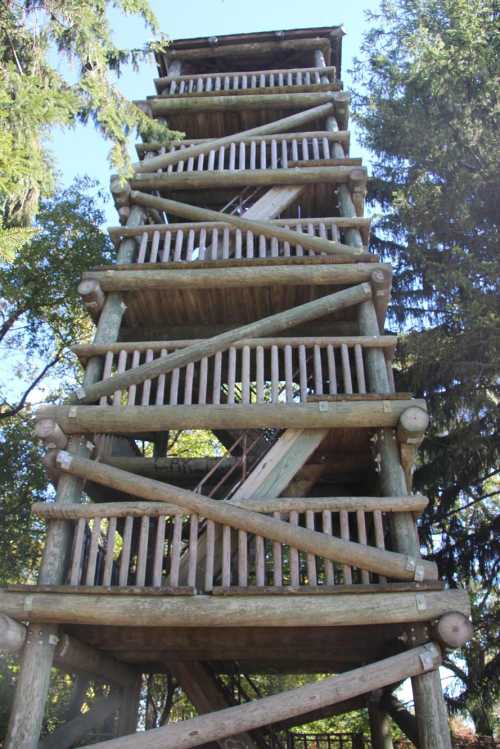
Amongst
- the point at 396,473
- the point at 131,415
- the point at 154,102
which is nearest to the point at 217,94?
the point at 154,102

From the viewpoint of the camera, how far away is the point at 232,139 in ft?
33.3

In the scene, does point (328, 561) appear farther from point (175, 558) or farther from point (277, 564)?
point (175, 558)

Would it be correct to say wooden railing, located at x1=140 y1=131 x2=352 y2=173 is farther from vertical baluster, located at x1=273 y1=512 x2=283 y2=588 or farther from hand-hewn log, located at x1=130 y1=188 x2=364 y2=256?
vertical baluster, located at x1=273 y1=512 x2=283 y2=588

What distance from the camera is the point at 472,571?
11609 millimetres

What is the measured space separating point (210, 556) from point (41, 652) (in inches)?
64.8

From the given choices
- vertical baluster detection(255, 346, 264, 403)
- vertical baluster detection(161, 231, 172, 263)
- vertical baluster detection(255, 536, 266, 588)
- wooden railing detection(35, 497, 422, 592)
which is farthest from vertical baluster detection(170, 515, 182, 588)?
vertical baluster detection(161, 231, 172, 263)

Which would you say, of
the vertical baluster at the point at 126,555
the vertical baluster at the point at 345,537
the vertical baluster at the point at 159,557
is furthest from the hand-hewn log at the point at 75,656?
the vertical baluster at the point at 345,537

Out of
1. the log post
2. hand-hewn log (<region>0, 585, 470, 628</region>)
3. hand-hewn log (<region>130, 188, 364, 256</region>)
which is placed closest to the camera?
the log post

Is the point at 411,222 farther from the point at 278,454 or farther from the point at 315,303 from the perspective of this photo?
the point at 278,454

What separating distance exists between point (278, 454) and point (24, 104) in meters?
3.95

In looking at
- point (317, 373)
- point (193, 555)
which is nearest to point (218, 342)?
point (317, 373)

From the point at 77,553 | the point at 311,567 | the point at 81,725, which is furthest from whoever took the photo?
the point at 81,725

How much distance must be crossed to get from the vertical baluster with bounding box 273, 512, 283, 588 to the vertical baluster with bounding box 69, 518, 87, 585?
5.72 feet

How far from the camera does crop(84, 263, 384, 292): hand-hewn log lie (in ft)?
26.2
